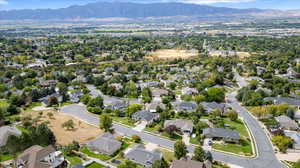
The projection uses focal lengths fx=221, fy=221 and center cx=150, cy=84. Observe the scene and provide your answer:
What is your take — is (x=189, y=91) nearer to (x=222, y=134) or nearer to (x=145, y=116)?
(x=145, y=116)

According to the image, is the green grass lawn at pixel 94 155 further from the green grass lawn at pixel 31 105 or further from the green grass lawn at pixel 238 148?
the green grass lawn at pixel 31 105

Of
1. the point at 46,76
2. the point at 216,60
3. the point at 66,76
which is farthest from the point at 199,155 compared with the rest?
the point at 216,60

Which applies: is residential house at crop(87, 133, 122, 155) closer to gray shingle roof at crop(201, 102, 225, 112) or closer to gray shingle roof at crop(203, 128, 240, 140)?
gray shingle roof at crop(203, 128, 240, 140)

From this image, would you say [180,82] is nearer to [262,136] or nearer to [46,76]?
[262,136]

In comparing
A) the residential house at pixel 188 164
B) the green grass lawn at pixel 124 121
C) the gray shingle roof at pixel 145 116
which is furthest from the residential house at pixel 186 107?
the residential house at pixel 188 164

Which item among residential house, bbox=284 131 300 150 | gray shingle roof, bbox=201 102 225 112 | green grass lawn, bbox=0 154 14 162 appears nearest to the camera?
green grass lawn, bbox=0 154 14 162

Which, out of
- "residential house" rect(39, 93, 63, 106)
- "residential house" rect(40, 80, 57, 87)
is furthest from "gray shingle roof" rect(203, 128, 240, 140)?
"residential house" rect(40, 80, 57, 87)

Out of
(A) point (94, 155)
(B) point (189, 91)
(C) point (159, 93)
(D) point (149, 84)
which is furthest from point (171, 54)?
(A) point (94, 155)
